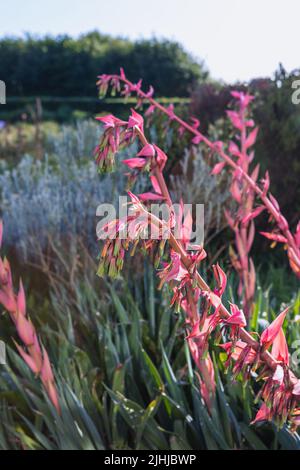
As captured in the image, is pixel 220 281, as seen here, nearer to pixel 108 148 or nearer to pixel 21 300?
pixel 108 148

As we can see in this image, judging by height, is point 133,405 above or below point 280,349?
below

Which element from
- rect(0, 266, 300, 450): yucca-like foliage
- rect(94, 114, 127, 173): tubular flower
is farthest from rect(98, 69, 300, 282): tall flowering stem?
rect(94, 114, 127, 173): tubular flower

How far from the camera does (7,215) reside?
3484 mm

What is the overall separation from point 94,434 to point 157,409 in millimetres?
212

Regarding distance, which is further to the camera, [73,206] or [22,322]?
[73,206]

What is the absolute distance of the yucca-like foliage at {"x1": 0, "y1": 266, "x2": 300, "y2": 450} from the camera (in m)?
1.78

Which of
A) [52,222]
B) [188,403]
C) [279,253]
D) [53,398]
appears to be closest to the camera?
[53,398]

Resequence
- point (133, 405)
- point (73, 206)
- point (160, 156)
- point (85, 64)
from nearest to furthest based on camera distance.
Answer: point (160, 156), point (133, 405), point (73, 206), point (85, 64)

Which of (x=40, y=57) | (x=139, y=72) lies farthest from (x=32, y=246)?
(x=40, y=57)

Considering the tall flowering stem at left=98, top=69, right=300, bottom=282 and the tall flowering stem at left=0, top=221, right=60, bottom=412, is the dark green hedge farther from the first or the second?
the tall flowering stem at left=0, top=221, right=60, bottom=412

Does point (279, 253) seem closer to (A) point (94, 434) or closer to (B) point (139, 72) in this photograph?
Answer: (A) point (94, 434)

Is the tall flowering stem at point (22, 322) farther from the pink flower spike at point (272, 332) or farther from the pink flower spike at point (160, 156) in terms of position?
the pink flower spike at point (272, 332)

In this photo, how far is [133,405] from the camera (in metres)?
1.84

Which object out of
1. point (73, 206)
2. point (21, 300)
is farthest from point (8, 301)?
point (73, 206)
